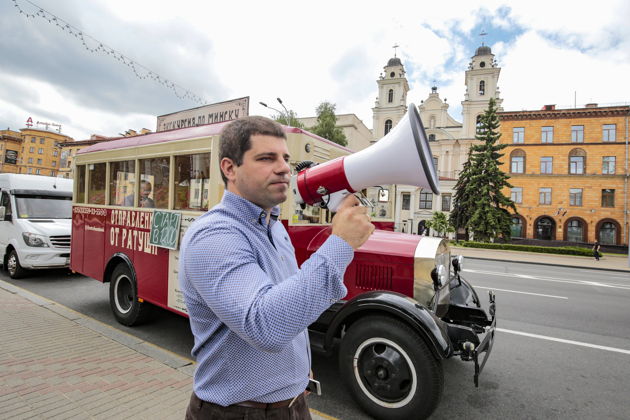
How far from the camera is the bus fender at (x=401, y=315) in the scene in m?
2.74

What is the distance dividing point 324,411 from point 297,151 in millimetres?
2536

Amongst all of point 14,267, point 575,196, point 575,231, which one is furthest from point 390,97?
point 14,267

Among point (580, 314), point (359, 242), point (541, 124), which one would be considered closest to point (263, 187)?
point (359, 242)

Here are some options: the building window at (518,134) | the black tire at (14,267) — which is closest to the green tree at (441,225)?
the building window at (518,134)

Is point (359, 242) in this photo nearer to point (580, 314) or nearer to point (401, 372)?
point (401, 372)

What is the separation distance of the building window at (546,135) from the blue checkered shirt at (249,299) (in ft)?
142

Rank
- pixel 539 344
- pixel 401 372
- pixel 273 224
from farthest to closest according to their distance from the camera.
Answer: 1. pixel 539 344
2. pixel 401 372
3. pixel 273 224

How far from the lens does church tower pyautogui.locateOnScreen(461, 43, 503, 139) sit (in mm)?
43062

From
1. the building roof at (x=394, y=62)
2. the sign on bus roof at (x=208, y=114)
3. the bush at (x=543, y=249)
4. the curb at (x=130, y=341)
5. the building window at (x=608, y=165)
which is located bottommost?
the bush at (x=543, y=249)

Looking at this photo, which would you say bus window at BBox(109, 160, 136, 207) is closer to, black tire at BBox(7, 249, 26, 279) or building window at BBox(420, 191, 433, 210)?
black tire at BBox(7, 249, 26, 279)

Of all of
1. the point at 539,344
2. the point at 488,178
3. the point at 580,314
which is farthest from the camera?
the point at 488,178

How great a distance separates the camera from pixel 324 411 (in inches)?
121

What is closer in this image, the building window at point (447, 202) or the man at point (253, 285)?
the man at point (253, 285)

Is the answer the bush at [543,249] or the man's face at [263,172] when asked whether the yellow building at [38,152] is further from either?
the man's face at [263,172]
